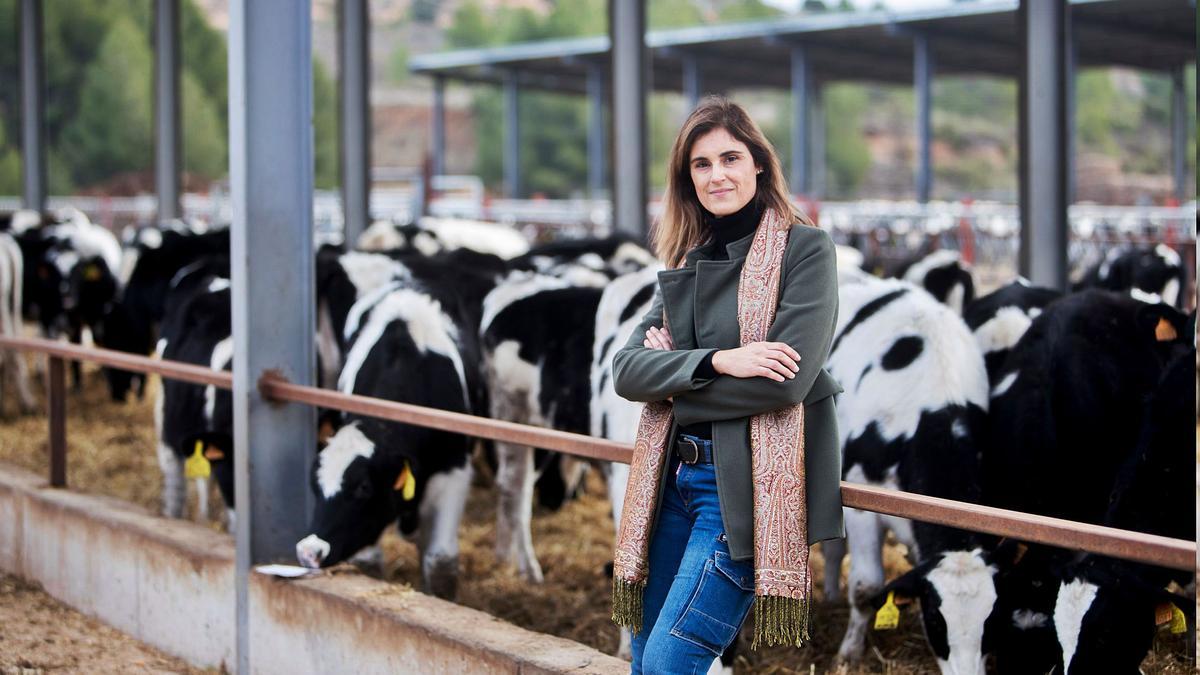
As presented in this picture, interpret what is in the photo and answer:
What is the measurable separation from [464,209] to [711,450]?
2163 cm

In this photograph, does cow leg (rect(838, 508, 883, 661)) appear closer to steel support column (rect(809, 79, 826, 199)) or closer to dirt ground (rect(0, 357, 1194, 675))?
dirt ground (rect(0, 357, 1194, 675))

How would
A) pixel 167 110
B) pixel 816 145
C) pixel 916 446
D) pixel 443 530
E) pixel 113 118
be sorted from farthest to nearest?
pixel 113 118 → pixel 816 145 → pixel 167 110 → pixel 443 530 → pixel 916 446

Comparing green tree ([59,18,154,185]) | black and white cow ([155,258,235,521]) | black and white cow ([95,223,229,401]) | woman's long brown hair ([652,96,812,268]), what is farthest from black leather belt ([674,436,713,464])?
green tree ([59,18,154,185])

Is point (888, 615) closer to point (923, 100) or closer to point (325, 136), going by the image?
point (923, 100)

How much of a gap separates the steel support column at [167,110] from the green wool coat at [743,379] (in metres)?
12.3

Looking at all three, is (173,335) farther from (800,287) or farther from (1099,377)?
(800,287)

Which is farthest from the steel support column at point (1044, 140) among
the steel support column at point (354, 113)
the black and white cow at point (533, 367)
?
the steel support column at point (354, 113)

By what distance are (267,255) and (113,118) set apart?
64943mm

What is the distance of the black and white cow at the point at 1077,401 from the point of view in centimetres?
531

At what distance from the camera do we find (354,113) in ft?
41.7

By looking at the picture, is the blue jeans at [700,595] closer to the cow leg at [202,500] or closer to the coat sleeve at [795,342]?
the coat sleeve at [795,342]

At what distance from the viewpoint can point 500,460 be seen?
7461mm

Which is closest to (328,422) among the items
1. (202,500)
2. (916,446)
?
(202,500)

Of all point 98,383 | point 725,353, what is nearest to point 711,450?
point 725,353
